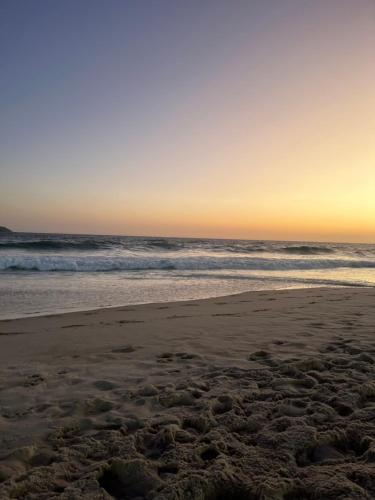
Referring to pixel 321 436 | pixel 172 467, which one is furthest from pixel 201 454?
pixel 321 436

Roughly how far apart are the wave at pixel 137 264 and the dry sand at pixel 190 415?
45.1 feet

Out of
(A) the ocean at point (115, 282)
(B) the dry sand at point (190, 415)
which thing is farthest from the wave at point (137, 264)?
(B) the dry sand at point (190, 415)

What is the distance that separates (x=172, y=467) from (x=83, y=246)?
32682 mm

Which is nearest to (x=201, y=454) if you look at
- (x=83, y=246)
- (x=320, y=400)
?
(x=320, y=400)

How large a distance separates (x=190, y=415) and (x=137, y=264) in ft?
61.3

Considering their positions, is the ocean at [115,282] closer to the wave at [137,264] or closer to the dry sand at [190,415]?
the wave at [137,264]

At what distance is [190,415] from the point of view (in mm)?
2861

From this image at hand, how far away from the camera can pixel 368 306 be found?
8.48 meters

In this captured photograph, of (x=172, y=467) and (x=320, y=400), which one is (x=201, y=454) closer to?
(x=172, y=467)

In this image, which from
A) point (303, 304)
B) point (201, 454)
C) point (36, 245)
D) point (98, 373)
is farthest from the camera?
point (36, 245)

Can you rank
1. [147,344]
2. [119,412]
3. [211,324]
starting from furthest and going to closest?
[211,324] → [147,344] → [119,412]

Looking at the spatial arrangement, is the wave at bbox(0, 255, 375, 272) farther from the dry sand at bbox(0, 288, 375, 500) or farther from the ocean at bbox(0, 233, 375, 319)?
the dry sand at bbox(0, 288, 375, 500)

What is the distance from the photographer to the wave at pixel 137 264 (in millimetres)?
18859

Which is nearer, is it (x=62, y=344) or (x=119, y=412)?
(x=119, y=412)
